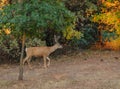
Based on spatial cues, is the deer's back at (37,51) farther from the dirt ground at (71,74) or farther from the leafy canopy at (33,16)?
the leafy canopy at (33,16)

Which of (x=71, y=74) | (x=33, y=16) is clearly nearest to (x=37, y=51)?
(x=71, y=74)

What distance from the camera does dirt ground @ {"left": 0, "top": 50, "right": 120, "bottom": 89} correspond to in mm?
12398

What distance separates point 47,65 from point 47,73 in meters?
2.21

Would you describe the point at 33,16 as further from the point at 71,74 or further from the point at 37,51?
the point at 37,51

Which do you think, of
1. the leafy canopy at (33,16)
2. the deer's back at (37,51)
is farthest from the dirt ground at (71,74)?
the leafy canopy at (33,16)

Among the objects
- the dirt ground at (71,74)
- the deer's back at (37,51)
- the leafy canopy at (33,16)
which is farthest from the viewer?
the deer's back at (37,51)

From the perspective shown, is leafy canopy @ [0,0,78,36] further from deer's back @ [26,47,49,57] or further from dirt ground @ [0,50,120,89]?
deer's back @ [26,47,49,57]

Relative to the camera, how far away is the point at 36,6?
1220 cm

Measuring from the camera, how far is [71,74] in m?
14.4

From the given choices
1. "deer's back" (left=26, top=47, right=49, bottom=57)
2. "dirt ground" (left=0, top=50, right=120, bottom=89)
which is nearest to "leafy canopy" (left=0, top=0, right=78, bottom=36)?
"dirt ground" (left=0, top=50, right=120, bottom=89)

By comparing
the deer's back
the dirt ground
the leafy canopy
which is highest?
the leafy canopy

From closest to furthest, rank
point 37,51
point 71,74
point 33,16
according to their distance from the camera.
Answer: point 33,16
point 71,74
point 37,51

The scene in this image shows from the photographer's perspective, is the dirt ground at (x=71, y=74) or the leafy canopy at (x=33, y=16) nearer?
the leafy canopy at (x=33, y=16)

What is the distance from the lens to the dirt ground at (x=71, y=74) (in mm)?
12398
